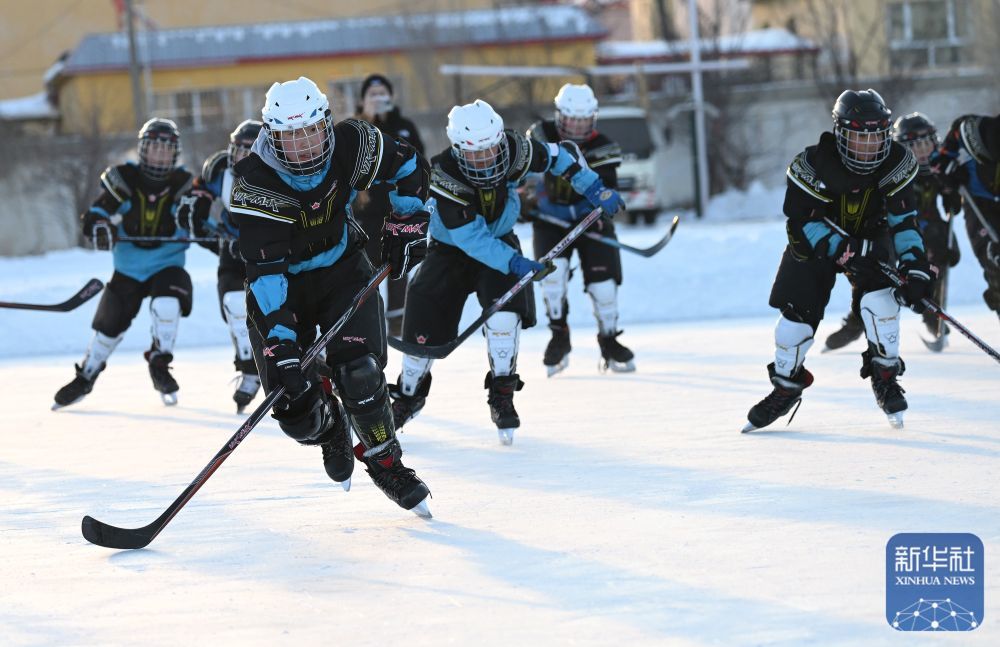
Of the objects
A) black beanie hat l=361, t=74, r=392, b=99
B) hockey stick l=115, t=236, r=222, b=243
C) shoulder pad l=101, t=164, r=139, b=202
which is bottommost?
hockey stick l=115, t=236, r=222, b=243

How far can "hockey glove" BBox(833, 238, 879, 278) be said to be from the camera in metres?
4.32

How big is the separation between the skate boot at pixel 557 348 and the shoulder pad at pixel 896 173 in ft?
7.56

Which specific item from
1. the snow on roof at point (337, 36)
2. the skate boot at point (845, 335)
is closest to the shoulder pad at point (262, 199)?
the skate boot at point (845, 335)

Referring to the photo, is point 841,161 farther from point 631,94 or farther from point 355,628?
point 631,94

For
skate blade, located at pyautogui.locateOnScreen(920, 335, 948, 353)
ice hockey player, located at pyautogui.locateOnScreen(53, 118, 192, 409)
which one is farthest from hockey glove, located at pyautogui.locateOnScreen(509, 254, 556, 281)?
skate blade, located at pyautogui.locateOnScreen(920, 335, 948, 353)

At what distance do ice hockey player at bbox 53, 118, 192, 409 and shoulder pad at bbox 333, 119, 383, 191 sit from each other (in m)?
2.51

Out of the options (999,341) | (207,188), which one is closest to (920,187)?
(999,341)

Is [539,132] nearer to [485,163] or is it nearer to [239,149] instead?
[239,149]

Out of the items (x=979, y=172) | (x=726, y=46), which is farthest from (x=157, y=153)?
(x=726, y=46)

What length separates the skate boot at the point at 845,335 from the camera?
6402mm

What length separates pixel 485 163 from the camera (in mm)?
4578

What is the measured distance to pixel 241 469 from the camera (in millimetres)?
4469

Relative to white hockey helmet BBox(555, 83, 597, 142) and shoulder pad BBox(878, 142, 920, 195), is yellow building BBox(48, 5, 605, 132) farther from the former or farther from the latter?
shoulder pad BBox(878, 142, 920, 195)

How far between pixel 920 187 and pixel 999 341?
0.82 meters
